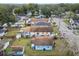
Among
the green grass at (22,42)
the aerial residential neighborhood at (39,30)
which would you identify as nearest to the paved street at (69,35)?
the aerial residential neighborhood at (39,30)

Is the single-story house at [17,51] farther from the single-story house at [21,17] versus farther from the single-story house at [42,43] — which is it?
the single-story house at [21,17]

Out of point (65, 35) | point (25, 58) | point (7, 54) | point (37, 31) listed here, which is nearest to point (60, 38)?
point (65, 35)

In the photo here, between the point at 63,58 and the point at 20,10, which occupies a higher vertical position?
Answer: the point at 20,10

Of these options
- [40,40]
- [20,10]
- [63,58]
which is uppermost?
[20,10]

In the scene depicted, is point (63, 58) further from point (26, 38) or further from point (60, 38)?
point (26, 38)

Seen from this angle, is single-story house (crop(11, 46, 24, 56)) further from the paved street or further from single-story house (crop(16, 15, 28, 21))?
the paved street

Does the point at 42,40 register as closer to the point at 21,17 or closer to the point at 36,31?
the point at 36,31

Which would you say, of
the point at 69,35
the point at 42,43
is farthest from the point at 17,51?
the point at 69,35
